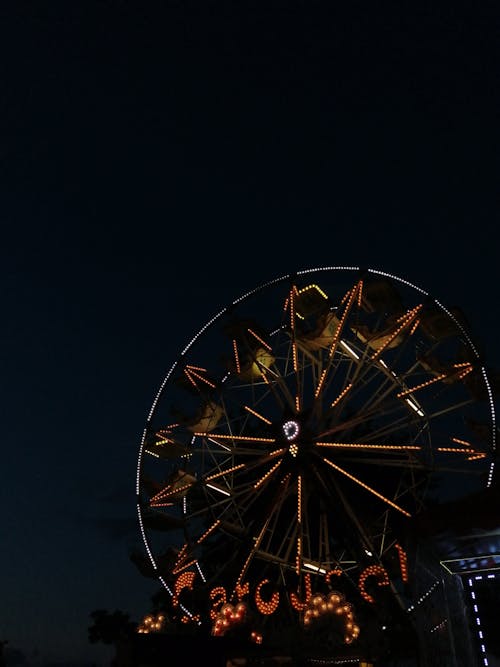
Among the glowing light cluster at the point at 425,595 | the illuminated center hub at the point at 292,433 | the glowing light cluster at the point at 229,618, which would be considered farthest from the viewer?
the illuminated center hub at the point at 292,433

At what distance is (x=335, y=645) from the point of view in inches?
501

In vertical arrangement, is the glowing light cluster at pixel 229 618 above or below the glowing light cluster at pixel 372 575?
below

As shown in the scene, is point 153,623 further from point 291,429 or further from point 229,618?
point 291,429

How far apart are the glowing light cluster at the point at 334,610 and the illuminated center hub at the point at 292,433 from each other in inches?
137

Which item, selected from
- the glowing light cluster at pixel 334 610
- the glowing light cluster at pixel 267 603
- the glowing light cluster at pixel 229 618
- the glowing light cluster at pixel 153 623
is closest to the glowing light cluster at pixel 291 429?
the glowing light cluster at pixel 267 603

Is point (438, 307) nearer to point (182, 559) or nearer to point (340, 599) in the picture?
point (340, 599)

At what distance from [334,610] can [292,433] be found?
4294 millimetres

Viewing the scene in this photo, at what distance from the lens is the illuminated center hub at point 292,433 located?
1600cm

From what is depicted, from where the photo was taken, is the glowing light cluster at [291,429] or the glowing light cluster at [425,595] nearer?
the glowing light cluster at [425,595]

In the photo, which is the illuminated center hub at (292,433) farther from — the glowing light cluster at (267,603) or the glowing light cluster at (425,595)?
the glowing light cluster at (425,595)

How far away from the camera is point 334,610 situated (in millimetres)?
13320

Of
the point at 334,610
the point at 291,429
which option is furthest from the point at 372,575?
the point at 291,429

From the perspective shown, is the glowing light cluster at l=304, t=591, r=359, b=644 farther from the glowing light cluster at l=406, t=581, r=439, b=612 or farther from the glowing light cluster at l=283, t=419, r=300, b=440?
the glowing light cluster at l=283, t=419, r=300, b=440

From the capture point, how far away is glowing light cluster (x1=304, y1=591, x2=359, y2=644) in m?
12.9
